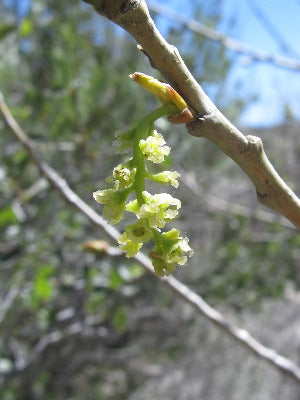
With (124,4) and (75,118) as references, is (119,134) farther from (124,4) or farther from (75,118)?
(75,118)

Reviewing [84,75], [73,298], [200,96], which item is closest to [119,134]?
[200,96]

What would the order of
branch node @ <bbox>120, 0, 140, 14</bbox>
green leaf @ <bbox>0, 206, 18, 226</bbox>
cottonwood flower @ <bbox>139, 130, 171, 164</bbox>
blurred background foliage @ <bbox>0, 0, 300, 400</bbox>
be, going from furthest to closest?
blurred background foliage @ <bbox>0, 0, 300, 400</bbox>
green leaf @ <bbox>0, 206, 18, 226</bbox>
cottonwood flower @ <bbox>139, 130, 171, 164</bbox>
branch node @ <bbox>120, 0, 140, 14</bbox>

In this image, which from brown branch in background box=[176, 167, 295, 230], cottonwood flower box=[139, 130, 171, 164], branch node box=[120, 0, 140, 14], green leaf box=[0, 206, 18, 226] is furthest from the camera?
brown branch in background box=[176, 167, 295, 230]

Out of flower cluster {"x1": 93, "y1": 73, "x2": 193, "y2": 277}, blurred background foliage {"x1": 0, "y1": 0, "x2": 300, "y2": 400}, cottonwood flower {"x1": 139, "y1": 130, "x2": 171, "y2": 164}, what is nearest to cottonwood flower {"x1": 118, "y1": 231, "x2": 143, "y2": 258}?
flower cluster {"x1": 93, "y1": 73, "x2": 193, "y2": 277}

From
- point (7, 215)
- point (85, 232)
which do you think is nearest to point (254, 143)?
point (7, 215)

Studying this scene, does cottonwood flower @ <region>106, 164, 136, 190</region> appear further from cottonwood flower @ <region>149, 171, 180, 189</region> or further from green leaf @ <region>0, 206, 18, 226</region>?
green leaf @ <region>0, 206, 18, 226</region>
